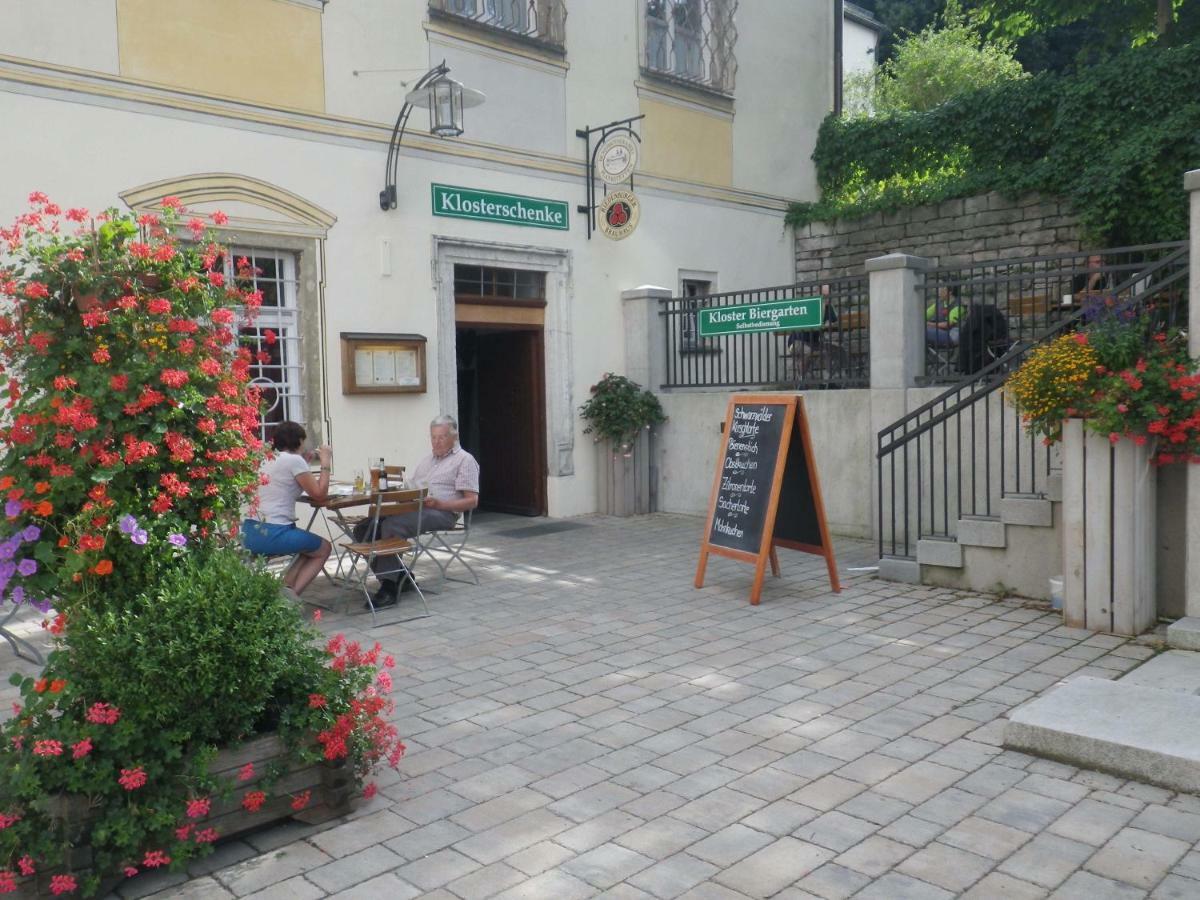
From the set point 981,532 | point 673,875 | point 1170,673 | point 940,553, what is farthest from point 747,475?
point 673,875

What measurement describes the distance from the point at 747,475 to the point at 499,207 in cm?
473

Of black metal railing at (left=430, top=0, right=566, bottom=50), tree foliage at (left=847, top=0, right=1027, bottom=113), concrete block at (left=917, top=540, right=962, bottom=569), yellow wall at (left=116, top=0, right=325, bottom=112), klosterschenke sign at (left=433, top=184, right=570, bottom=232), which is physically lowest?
concrete block at (left=917, top=540, right=962, bottom=569)

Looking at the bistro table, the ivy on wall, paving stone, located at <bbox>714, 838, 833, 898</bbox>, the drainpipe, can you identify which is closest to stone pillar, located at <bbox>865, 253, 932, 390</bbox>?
the ivy on wall

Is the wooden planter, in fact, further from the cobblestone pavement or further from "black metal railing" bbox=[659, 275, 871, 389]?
"black metal railing" bbox=[659, 275, 871, 389]

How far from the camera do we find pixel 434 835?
3551 millimetres

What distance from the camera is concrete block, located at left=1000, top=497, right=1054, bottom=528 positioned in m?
6.69

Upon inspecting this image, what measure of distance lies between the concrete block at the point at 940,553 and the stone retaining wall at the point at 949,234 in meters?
6.12

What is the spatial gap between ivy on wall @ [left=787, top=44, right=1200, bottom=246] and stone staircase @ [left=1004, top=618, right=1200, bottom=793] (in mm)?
8485

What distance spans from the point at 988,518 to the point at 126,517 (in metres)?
5.80

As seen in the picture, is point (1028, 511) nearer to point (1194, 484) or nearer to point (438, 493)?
point (1194, 484)

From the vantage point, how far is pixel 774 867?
3.27 meters

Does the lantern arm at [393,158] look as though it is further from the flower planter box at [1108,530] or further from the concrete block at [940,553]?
the flower planter box at [1108,530]

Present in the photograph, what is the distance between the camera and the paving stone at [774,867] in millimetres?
3150

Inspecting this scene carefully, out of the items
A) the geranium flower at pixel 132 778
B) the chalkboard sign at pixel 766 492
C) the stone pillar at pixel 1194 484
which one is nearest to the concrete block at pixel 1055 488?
the stone pillar at pixel 1194 484
